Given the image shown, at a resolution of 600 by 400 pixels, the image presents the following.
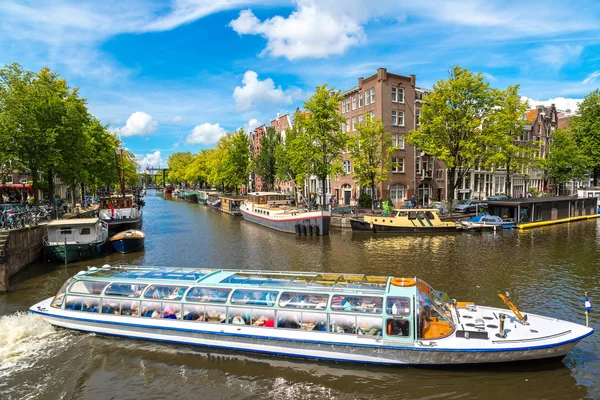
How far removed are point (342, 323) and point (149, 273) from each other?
27.9ft

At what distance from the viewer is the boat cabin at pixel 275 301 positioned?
37.7 ft

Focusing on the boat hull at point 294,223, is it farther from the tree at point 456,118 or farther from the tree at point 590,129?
the tree at point 590,129

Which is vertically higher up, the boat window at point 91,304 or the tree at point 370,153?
the tree at point 370,153

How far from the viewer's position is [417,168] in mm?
56219

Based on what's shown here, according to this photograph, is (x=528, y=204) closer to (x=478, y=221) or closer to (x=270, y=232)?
(x=478, y=221)

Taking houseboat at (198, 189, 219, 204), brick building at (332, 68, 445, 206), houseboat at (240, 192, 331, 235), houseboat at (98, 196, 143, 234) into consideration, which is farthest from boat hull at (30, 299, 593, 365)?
houseboat at (198, 189, 219, 204)

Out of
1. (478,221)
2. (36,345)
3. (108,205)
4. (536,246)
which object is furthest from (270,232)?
(36,345)

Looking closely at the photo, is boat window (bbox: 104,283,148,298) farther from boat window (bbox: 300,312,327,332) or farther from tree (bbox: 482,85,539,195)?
tree (bbox: 482,85,539,195)

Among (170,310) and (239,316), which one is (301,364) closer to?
(239,316)

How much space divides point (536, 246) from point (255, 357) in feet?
90.8

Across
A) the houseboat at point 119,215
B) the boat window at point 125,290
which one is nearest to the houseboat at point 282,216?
the houseboat at point 119,215

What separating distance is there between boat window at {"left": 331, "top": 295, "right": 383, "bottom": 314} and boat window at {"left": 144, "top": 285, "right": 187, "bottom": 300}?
19.0 feet

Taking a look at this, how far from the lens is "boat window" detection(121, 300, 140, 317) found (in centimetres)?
1362

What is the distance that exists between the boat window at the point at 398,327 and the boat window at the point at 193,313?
6515 mm
